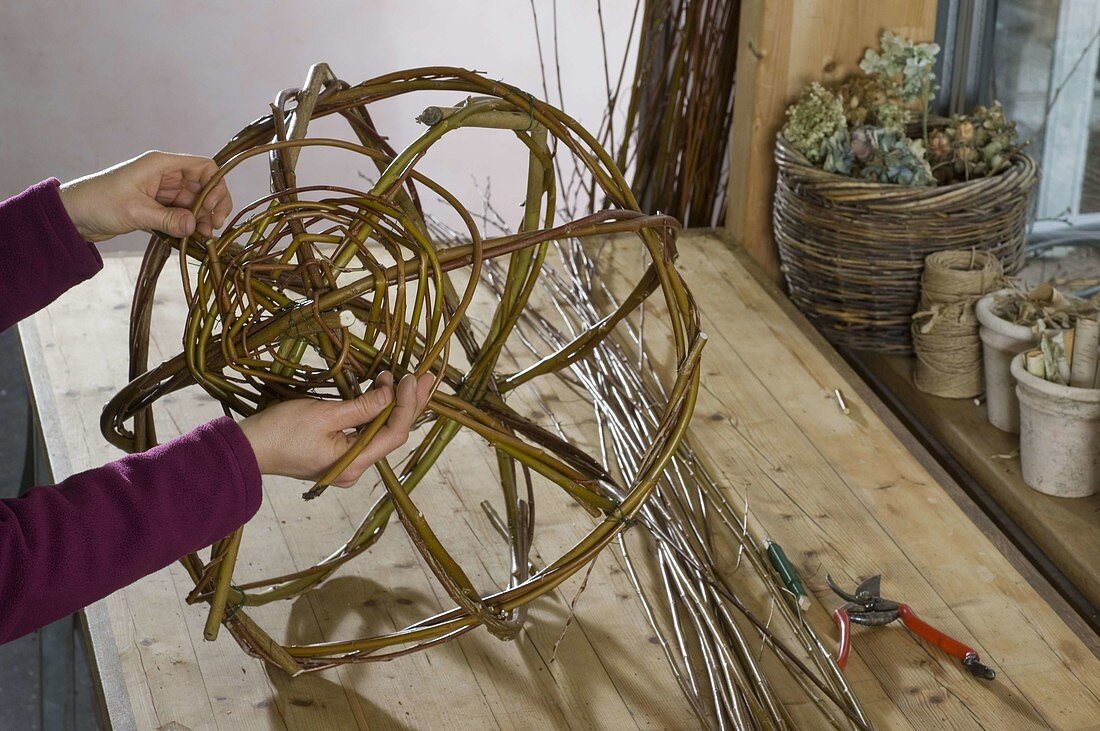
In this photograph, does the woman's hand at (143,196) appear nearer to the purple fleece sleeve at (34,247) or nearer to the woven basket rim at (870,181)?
the purple fleece sleeve at (34,247)

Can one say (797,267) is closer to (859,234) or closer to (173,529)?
(859,234)

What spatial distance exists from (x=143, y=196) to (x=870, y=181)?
113 cm

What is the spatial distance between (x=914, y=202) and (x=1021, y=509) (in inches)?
18.6

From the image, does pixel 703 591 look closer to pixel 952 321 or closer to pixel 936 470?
pixel 936 470

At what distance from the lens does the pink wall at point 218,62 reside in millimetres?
2984

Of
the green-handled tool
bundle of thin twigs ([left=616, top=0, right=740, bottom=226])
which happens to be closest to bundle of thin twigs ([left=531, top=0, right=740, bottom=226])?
bundle of thin twigs ([left=616, top=0, right=740, bottom=226])

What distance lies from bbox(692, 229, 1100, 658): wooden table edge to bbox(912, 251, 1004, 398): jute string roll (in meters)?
0.16

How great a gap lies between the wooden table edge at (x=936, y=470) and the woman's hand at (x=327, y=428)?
0.75 metres

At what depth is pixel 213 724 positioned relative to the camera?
1.09 m

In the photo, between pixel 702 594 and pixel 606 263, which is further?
pixel 606 263

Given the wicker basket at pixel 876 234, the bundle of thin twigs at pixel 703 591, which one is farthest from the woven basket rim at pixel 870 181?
the bundle of thin twigs at pixel 703 591

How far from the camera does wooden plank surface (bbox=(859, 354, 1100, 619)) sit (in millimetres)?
1455

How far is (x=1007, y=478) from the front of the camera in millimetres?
1604

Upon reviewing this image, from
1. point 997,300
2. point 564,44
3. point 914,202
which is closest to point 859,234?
point 914,202
